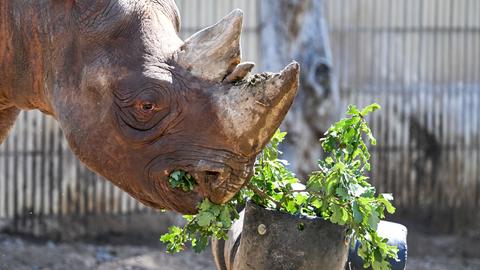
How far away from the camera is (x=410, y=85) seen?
10883mm

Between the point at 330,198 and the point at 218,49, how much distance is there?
0.80 metres

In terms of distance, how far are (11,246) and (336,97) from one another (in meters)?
3.31

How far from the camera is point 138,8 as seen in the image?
4598 millimetres

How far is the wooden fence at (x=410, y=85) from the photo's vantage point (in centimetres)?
1056

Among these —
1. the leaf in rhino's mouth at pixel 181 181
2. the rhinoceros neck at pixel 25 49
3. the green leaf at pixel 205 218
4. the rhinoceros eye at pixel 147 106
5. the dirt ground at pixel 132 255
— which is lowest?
the dirt ground at pixel 132 255

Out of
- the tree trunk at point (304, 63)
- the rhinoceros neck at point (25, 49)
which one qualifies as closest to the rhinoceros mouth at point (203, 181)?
the rhinoceros neck at point (25, 49)

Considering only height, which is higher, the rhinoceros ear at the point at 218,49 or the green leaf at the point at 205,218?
the rhinoceros ear at the point at 218,49

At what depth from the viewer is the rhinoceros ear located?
4320 millimetres

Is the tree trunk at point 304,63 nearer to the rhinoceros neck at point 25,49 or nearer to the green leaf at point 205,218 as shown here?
the rhinoceros neck at point 25,49

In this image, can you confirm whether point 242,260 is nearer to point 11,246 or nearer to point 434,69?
point 11,246

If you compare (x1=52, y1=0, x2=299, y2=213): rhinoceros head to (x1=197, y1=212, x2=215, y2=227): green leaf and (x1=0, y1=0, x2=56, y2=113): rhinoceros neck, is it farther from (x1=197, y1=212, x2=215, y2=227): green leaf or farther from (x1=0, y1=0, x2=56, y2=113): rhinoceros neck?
(x1=0, y1=0, x2=56, y2=113): rhinoceros neck

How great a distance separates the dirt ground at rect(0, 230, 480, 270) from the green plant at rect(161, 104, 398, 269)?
461cm

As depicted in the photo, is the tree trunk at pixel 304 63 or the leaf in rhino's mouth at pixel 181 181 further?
the tree trunk at pixel 304 63

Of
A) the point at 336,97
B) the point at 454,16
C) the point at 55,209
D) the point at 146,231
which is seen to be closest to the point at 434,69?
the point at 454,16
